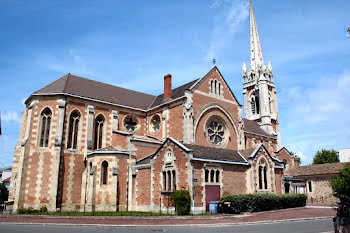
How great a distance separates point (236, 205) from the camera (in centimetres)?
2320

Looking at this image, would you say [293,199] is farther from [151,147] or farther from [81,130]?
[81,130]

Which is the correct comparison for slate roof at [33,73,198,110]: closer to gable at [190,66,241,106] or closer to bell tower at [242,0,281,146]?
gable at [190,66,241,106]

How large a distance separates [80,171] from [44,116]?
7347 mm

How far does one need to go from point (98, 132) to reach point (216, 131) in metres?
14.3

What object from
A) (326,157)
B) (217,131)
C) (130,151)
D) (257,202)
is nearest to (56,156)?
(130,151)

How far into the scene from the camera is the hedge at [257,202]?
2320 cm

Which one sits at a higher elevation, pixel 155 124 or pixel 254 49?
pixel 254 49

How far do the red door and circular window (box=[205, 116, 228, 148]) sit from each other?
32.0 ft

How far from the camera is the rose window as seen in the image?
114ft

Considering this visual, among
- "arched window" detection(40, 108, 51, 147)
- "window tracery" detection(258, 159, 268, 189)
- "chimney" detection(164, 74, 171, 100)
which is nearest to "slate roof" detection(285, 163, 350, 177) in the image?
"window tracery" detection(258, 159, 268, 189)

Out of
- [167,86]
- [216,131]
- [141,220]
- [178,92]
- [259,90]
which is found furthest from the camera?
[259,90]

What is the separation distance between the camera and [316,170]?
131ft

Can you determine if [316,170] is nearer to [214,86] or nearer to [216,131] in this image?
[216,131]

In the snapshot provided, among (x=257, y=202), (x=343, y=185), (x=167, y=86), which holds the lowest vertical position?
(x=257, y=202)
